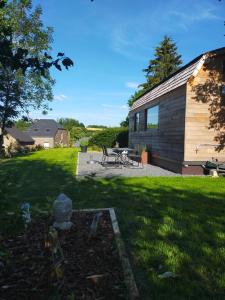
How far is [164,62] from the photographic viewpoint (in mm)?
54688

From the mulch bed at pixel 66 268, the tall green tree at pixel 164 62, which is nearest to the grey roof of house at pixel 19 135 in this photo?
the tall green tree at pixel 164 62

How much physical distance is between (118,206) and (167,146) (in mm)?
9205

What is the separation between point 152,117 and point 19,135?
5845cm

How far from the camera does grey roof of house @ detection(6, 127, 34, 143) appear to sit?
233ft

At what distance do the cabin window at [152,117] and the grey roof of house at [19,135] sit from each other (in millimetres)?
52215

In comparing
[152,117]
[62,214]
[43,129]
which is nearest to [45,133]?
[43,129]

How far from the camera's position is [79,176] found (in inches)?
508

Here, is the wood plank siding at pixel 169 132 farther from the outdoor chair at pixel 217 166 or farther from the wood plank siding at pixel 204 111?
the outdoor chair at pixel 217 166

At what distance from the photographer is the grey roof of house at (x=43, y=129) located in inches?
3334

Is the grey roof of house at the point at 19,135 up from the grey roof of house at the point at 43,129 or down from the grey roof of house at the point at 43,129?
down

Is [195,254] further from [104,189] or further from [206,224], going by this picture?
[104,189]

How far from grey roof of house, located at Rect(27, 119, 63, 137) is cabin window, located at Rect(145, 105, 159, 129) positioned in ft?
215

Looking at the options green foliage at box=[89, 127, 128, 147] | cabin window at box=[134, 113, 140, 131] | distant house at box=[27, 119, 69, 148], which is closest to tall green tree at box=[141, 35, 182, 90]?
green foliage at box=[89, 127, 128, 147]

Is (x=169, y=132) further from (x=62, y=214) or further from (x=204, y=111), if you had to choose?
(x=62, y=214)
